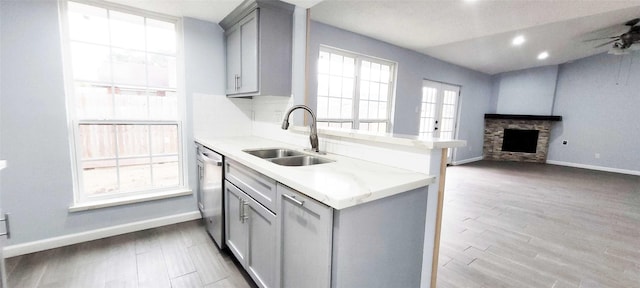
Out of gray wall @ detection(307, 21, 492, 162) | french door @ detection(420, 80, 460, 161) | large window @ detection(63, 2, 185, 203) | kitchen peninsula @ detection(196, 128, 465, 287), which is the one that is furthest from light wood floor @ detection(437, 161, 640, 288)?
large window @ detection(63, 2, 185, 203)

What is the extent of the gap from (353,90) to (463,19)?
5.59ft

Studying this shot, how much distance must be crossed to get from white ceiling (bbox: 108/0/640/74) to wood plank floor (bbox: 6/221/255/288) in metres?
2.13

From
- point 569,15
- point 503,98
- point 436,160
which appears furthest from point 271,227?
point 503,98

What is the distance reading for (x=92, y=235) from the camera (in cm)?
235

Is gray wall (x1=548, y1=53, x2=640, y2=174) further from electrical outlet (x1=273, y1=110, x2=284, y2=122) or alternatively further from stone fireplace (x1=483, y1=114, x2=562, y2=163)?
electrical outlet (x1=273, y1=110, x2=284, y2=122)

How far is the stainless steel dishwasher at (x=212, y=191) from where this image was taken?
2.07m

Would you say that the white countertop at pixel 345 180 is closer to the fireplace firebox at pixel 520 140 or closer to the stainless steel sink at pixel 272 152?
the stainless steel sink at pixel 272 152

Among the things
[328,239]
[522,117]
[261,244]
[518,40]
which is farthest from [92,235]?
[522,117]

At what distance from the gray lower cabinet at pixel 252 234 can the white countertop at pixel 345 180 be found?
0.85 feet

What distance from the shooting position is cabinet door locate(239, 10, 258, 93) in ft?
7.29

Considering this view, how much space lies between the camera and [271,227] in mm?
1415

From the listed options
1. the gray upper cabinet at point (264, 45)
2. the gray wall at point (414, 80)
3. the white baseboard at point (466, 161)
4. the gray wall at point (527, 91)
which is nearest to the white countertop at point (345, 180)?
the gray upper cabinet at point (264, 45)

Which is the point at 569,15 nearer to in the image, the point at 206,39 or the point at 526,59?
the point at 526,59

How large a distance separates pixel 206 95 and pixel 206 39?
0.58 meters
